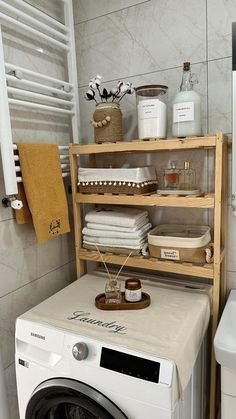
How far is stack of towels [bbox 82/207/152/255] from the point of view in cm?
134

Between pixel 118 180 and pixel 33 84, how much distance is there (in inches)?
20.9

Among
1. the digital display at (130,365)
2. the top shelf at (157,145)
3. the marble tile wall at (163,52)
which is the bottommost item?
the digital display at (130,365)

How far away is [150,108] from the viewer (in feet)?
3.97

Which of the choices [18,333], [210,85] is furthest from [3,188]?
[210,85]

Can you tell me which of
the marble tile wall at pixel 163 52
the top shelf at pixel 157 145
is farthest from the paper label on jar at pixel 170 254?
the top shelf at pixel 157 145

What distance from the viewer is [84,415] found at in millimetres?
1133

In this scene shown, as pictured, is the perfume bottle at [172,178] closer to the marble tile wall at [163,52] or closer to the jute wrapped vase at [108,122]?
the marble tile wall at [163,52]

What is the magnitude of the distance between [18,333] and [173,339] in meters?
0.57

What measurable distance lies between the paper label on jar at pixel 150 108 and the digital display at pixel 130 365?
0.87m

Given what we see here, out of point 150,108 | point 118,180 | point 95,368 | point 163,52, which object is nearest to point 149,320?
point 95,368

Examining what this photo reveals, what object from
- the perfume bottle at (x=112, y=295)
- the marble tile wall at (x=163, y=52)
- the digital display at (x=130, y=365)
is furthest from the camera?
→ the marble tile wall at (x=163, y=52)

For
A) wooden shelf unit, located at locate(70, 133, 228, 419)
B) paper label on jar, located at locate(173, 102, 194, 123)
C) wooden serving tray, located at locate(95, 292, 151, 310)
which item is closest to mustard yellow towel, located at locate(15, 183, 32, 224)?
wooden shelf unit, located at locate(70, 133, 228, 419)

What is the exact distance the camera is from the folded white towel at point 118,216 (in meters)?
1.34

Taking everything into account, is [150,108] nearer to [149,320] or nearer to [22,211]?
[22,211]
